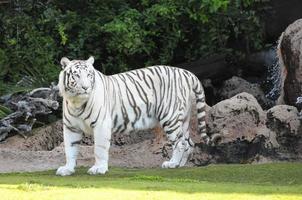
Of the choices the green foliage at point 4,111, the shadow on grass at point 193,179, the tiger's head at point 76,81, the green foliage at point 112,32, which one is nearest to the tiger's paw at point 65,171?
the shadow on grass at point 193,179

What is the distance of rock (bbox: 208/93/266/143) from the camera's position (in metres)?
11.8

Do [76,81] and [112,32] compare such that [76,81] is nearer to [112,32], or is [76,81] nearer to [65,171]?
[65,171]

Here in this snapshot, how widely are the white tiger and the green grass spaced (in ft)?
1.61

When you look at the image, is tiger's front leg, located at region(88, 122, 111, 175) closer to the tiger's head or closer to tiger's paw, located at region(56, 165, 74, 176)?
tiger's paw, located at region(56, 165, 74, 176)

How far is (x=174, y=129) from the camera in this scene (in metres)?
11.1

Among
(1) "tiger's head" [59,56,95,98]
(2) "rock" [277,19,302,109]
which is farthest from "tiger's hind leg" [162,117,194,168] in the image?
(2) "rock" [277,19,302,109]

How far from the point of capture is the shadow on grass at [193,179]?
26.7 feet

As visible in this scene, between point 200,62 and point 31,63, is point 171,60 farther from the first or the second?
point 31,63

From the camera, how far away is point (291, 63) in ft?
43.5

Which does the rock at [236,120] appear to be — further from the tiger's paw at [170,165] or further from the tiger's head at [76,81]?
the tiger's head at [76,81]

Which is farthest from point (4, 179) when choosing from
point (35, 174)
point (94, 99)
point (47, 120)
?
point (47, 120)

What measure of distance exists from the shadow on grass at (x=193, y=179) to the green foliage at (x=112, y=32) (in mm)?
4558

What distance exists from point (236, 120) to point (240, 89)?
3671mm

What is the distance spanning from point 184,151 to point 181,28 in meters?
5.10
